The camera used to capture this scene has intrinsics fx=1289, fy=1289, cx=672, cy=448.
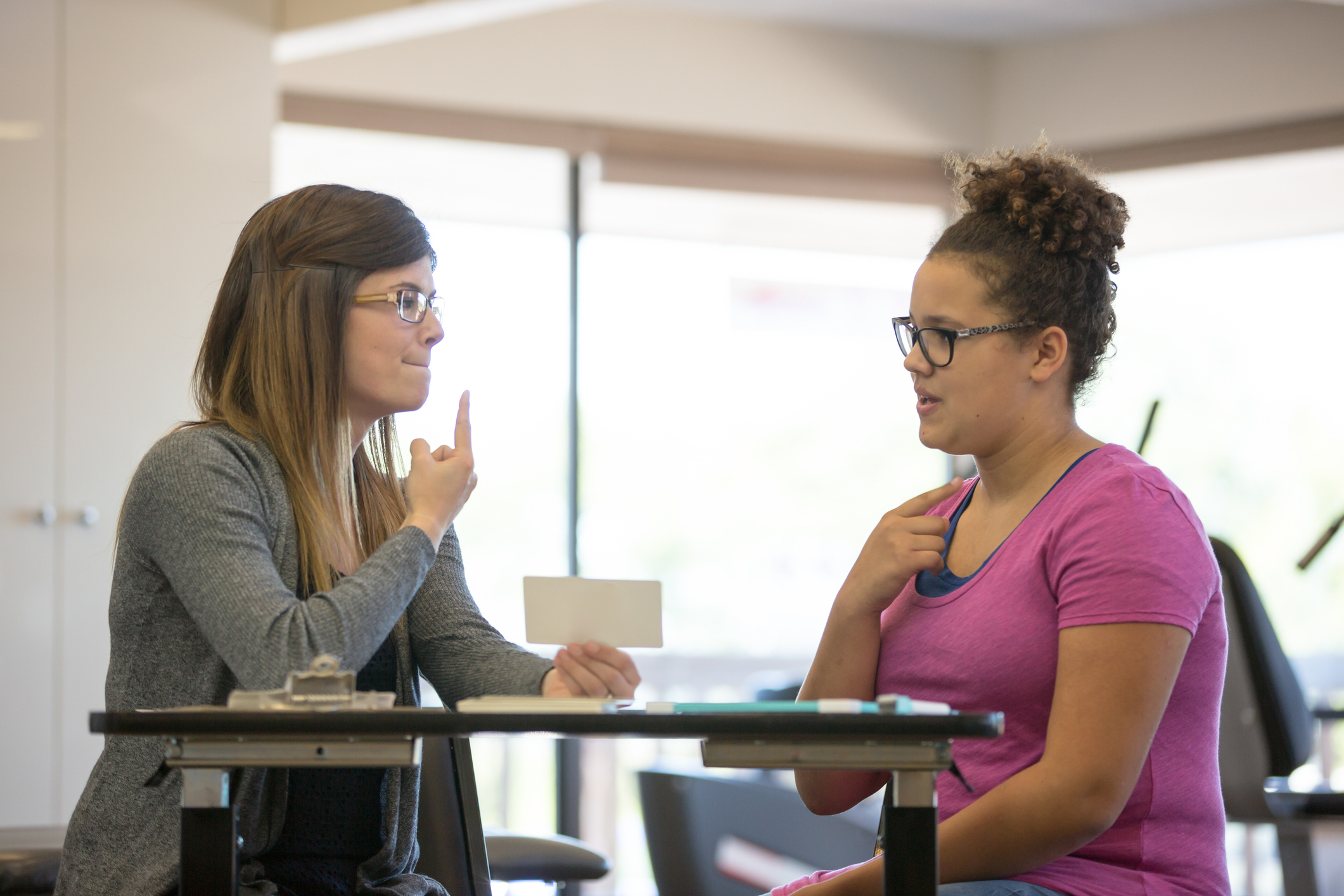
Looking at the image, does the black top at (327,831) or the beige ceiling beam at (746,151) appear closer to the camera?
the black top at (327,831)

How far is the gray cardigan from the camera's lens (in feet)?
3.93

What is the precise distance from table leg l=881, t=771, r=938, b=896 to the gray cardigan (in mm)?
523

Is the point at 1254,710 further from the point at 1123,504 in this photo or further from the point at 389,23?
the point at 389,23

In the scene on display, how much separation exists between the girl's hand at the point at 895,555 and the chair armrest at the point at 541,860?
52 cm

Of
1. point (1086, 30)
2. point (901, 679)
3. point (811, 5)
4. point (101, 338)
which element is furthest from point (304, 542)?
point (1086, 30)

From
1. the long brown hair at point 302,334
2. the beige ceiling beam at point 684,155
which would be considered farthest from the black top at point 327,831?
the beige ceiling beam at point 684,155

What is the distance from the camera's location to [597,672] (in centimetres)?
137

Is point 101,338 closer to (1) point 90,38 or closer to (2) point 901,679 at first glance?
(1) point 90,38

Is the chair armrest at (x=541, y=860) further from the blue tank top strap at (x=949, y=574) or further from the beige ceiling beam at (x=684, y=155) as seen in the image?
the beige ceiling beam at (x=684, y=155)

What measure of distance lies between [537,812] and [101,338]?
7.62ft

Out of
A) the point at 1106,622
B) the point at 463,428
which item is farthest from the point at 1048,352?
the point at 463,428

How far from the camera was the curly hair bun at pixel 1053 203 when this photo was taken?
4.60 feet

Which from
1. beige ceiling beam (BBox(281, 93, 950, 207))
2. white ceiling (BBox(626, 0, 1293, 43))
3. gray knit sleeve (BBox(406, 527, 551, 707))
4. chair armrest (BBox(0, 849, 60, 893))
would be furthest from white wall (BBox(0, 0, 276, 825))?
gray knit sleeve (BBox(406, 527, 551, 707))

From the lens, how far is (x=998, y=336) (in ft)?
4.61
